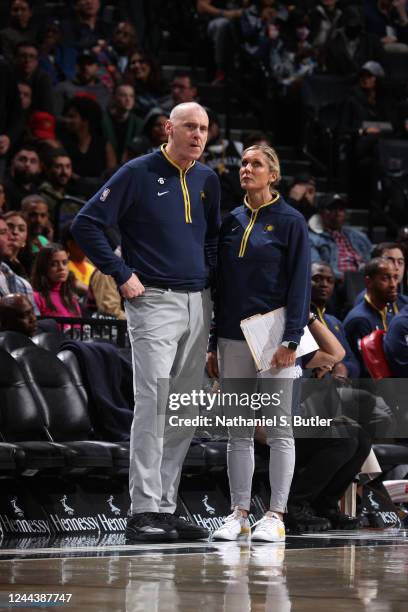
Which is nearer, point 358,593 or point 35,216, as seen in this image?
point 358,593

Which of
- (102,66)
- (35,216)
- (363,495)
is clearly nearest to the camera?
(363,495)

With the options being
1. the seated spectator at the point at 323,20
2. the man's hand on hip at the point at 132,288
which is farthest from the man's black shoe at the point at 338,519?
the seated spectator at the point at 323,20

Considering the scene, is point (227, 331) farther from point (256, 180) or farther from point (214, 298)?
point (256, 180)

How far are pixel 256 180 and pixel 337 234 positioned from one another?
5893 millimetres

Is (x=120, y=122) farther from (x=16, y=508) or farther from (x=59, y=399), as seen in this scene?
(x=16, y=508)

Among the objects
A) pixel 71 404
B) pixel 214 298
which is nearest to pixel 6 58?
pixel 71 404

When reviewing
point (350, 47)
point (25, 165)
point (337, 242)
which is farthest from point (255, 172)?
point (350, 47)

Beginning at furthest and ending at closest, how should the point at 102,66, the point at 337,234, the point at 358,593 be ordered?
the point at 102,66 → the point at 337,234 → the point at 358,593

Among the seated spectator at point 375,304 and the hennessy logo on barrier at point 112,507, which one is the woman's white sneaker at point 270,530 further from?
the seated spectator at point 375,304

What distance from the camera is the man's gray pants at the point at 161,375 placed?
5.61 m

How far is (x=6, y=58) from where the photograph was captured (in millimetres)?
12211

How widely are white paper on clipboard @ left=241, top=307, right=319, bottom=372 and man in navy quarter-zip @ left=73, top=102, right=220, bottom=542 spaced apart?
23 cm

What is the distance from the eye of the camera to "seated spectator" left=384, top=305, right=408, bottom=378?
324 inches

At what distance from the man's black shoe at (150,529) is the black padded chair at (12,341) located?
5.29 ft
